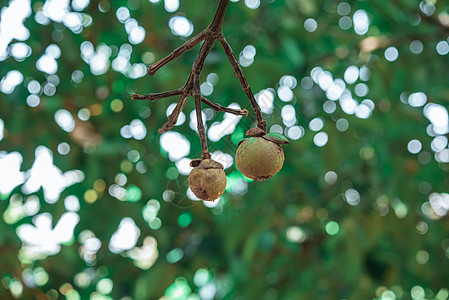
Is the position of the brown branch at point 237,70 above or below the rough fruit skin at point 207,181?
above

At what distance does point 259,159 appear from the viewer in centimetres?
57

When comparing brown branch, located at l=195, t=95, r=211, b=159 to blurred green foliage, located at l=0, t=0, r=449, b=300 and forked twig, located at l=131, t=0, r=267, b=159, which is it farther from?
blurred green foliage, located at l=0, t=0, r=449, b=300

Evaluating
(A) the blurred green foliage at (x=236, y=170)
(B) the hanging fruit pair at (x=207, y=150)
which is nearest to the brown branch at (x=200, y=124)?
(B) the hanging fruit pair at (x=207, y=150)

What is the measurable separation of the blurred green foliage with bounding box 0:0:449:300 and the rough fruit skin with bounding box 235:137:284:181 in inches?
39.7

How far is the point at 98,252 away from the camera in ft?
7.94

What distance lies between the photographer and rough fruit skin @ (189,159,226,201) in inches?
21.8

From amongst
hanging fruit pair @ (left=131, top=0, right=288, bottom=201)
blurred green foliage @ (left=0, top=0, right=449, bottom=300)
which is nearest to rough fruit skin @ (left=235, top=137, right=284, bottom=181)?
hanging fruit pair @ (left=131, top=0, right=288, bottom=201)

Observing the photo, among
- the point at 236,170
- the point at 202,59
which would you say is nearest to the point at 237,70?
the point at 202,59

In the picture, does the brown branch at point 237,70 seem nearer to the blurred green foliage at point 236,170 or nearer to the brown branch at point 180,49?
the brown branch at point 180,49

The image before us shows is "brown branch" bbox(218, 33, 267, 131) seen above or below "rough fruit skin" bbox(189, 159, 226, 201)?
above

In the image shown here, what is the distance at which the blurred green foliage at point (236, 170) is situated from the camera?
1841 mm

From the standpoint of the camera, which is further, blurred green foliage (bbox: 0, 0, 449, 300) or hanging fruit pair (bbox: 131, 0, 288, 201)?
blurred green foliage (bbox: 0, 0, 449, 300)

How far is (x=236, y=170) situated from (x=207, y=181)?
104 cm

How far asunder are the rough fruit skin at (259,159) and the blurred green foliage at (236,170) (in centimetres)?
101
